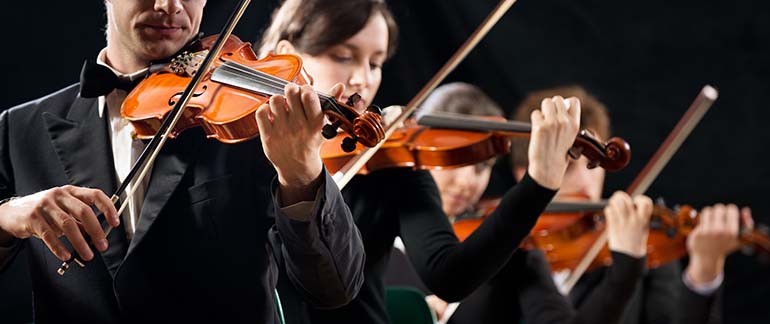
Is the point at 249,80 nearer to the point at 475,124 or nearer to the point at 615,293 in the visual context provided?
the point at 475,124

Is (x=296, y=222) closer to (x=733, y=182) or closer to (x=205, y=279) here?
(x=205, y=279)

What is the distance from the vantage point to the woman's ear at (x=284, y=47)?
146 centimetres

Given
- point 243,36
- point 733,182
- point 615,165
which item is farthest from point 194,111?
point 733,182

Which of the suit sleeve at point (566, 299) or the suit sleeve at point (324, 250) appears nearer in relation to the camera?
the suit sleeve at point (324, 250)

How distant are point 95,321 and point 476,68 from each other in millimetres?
Answer: 1902

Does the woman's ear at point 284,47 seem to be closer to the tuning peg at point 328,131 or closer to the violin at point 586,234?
the tuning peg at point 328,131

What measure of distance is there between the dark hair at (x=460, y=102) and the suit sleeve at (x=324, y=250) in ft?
3.04

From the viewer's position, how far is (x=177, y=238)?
1190 millimetres

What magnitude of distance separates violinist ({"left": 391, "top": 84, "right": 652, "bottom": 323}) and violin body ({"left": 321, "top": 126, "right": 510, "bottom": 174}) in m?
0.37

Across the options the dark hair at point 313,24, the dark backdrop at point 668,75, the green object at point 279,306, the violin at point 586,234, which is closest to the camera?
the green object at point 279,306

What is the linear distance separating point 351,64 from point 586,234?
105cm

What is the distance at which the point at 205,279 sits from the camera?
3.93 ft

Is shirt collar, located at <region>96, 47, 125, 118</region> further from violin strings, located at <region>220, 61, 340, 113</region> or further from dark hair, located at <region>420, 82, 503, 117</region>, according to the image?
dark hair, located at <region>420, 82, 503, 117</region>

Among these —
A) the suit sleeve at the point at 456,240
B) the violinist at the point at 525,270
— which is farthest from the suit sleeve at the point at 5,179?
the violinist at the point at 525,270
